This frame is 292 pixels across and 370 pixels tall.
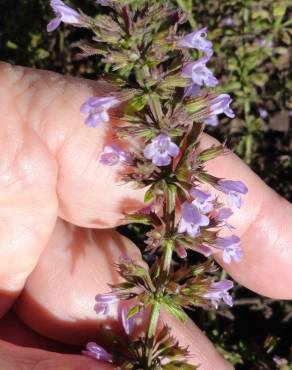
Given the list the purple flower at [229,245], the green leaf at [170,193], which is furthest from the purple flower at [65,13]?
the purple flower at [229,245]

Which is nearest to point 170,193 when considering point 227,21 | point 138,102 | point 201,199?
point 201,199

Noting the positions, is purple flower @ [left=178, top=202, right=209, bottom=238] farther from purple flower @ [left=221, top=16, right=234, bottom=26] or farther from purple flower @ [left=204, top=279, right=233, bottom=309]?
purple flower @ [left=221, top=16, right=234, bottom=26]

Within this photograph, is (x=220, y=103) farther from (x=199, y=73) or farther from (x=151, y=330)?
(x=151, y=330)

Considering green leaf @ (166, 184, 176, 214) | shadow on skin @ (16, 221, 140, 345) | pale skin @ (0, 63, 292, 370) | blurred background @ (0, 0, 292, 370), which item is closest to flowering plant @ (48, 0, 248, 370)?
green leaf @ (166, 184, 176, 214)

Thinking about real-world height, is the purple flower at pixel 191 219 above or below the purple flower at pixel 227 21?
above

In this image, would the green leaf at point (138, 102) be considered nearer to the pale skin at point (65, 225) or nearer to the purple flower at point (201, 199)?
the purple flower at point (201, 199)

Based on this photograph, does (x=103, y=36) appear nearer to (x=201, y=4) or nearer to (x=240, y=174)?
(x=240, y=174)
